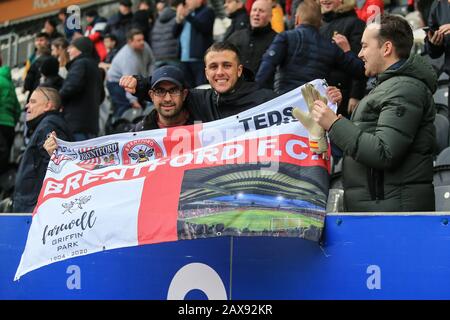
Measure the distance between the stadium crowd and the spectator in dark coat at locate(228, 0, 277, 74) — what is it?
0.5 inches

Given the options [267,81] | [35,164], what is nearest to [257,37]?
[267,81]

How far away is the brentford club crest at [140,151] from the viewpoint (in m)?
5.51

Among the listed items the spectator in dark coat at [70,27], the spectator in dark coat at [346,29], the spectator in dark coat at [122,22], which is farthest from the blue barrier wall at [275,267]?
the spectator in dark coat at [122,22]

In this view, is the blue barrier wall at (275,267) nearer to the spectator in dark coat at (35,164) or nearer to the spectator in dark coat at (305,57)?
the spectator in dark coat at (35,164)

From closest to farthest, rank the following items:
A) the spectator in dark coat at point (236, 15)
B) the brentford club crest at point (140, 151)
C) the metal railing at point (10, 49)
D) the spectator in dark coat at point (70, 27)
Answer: the brentford club crest at point (140, 151)
the spectator in dark coat at point (70, 27)
the spectator in dark coat at point (236, 15)
the metal railing at point (10, 49)

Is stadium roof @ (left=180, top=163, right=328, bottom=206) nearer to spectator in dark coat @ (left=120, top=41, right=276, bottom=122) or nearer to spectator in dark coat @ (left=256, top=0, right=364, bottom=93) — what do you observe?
spectator in dark coat @ (left=120, top=41, right=276, bottom=122)

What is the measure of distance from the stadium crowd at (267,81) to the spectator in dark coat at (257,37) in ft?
0.04

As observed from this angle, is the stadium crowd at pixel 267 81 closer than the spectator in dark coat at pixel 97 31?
Yes

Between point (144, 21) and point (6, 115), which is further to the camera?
point (144, 21)

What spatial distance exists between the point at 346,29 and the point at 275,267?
403 cm

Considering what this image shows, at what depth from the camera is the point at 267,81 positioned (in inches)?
312

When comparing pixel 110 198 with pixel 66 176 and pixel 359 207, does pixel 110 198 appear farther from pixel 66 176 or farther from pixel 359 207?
pixel 359 207

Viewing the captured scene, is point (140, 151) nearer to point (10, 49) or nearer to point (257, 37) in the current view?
point (257, 37)

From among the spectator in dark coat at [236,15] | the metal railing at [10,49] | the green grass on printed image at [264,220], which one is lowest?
the green grass on printed image at [264,220]
